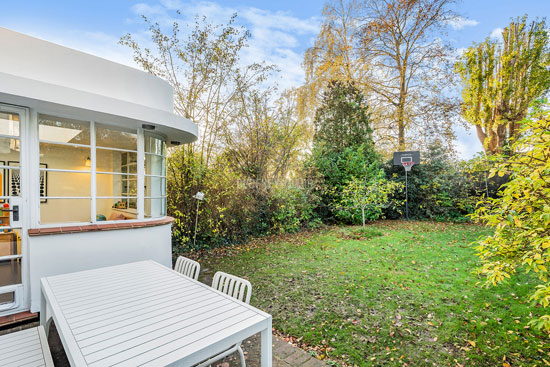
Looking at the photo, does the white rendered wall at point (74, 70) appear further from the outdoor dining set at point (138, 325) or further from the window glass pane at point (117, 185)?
the outdoor dining set at point (138, 325)

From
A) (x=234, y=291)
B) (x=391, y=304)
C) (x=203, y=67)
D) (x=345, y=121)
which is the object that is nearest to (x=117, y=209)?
(x=234, y=291)

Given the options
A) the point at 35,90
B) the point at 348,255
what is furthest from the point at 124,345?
the point at 348,255

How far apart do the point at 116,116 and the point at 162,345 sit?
3352mm

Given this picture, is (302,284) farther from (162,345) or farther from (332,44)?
(332,44)

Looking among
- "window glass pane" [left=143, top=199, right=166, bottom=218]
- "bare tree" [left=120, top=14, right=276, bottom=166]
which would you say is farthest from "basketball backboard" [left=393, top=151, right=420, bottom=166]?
"window glass pane" [left=143, top=199, right=166, bottom=218]

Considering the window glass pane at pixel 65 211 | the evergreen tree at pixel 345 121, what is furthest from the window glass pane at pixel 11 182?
the evergreen tree at pixel 345 121

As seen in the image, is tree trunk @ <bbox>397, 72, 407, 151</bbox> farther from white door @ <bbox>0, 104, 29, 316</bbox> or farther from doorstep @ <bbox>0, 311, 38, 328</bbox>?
doorstep @ <bbox>0, 311, 38, 328</bbox>

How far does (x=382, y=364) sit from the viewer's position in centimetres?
250

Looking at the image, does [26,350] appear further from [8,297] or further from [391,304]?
[391,304]

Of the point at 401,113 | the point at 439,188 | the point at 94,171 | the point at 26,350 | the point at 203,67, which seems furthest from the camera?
the point at 401,113

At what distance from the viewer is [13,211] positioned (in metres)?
3.25

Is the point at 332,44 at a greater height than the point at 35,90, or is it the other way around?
the point at 332,44

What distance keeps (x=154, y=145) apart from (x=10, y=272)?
2.68 metres

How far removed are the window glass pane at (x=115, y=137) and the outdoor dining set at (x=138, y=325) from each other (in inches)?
90.8
